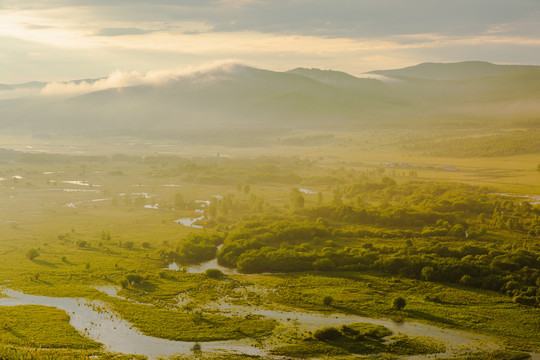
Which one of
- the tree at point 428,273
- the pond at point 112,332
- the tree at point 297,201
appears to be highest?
the tree at point 297,201

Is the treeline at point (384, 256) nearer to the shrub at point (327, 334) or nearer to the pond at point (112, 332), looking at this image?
the shrub at point (327, 334)

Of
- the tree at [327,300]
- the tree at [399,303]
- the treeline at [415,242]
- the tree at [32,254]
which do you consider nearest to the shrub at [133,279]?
the treeline at [415,242]

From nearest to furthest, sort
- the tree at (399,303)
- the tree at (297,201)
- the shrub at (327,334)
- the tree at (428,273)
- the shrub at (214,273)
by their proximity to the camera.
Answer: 1. the shrub at (327,334)
2. the tree at (399,303)
3. the tree at (428,273)
4. the shrub at (214,273)
5. the tree at (297,201)

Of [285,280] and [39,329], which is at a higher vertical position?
[285,280]

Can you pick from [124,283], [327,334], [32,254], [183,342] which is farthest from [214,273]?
[32,254]

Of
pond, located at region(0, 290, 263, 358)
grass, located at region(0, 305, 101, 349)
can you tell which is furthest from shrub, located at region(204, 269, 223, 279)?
grass, located at region(0, 305, 101, 349)

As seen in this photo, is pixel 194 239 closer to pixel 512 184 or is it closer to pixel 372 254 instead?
A: pixel 372 254

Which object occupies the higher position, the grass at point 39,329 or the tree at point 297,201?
the tree at point 297,201

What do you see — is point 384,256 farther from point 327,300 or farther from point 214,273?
point 214,273

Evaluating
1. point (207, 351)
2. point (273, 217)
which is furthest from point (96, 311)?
point (273, 217)

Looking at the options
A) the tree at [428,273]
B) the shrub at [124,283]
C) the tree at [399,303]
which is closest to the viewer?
the tree at [399,303]

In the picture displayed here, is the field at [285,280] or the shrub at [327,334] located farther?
the field at [285,280]
